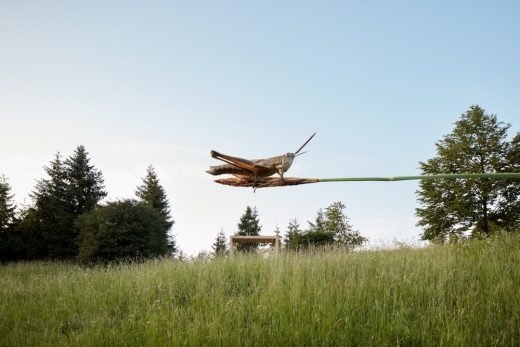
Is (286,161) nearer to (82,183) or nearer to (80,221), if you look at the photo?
(80,221)

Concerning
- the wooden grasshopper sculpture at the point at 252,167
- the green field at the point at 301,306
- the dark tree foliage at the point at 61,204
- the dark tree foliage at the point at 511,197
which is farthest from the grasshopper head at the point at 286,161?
the dark tree foliage at the point at 61,204

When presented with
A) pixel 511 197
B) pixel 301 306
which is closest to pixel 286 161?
pixel 301 306

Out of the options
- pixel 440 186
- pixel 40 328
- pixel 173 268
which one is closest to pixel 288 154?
pixel 40 328

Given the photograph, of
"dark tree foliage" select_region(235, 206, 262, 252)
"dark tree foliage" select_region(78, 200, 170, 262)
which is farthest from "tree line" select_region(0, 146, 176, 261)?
"dark tree foliage" select_region(235, 206, 262, 252)

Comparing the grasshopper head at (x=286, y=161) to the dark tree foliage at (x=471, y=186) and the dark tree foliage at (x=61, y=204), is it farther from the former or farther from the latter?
the dark tree foliage at (x=61, y=204)

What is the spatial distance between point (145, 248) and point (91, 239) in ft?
7.72

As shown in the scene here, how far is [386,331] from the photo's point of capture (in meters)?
4.02

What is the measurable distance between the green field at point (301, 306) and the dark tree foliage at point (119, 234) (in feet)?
25.3

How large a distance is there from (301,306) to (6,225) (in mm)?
26545

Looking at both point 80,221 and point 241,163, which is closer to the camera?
point 241,163

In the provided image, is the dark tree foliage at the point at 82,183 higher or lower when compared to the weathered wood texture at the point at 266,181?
higher

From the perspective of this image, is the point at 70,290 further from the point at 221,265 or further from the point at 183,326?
the point at 183,326

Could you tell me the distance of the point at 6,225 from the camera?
24.8 metres

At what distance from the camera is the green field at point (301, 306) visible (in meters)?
3.98
